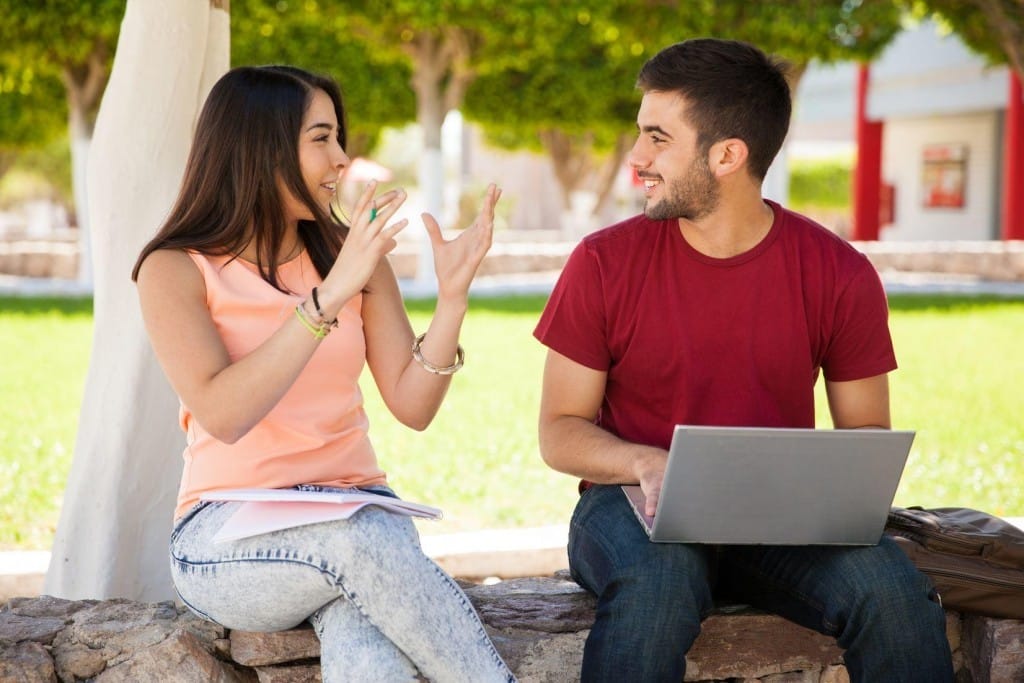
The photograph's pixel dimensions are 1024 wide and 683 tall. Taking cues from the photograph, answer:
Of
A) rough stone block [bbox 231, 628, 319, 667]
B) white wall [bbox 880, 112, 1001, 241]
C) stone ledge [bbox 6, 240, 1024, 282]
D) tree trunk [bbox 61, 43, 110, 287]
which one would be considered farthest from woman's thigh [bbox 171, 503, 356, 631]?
white wall [bbox 880, 112, 1001, 241]

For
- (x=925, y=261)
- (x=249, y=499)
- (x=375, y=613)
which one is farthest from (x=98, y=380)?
(x=925, y=261)

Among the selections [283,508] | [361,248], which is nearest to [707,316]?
[361,248]

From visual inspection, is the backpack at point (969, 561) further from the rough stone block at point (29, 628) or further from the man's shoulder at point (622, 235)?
the rough stone block at point (29, 628)

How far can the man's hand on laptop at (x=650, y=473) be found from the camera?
2539 millimetres

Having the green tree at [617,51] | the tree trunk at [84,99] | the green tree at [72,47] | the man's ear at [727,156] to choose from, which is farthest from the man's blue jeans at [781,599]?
the tree trunk at [84,99]

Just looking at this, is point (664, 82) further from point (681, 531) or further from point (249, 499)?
point (249, 499)

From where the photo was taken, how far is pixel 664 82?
2.93 metres

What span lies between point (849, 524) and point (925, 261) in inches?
696

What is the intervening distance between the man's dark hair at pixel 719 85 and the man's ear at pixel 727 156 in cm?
1

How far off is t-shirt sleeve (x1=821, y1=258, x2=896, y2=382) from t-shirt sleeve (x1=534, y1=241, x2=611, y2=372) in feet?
1.82

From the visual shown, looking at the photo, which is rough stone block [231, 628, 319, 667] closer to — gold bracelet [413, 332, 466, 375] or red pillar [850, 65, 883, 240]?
gold bracelet [413, 332, 466, 375]

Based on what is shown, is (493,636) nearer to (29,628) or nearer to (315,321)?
(315,321)

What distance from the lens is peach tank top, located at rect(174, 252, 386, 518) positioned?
2.57m

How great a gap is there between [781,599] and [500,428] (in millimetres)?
4369
